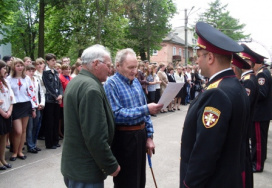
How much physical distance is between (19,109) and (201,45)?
14.6 ft

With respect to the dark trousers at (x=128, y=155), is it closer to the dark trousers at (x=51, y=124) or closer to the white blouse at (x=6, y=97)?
the white blouse at (x=6, y=97)

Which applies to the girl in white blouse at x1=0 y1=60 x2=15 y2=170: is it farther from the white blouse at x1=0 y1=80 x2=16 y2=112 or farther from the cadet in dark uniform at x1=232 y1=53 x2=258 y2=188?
the cadet in dark uniform at x1=232 y1=53 x2=258 y2=188

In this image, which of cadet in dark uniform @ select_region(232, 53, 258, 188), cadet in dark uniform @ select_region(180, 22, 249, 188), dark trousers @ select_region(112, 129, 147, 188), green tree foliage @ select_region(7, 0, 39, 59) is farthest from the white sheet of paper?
green tree foliage @ select_region(7, 0, 39, 59)

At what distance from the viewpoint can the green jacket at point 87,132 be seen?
6.77 ft

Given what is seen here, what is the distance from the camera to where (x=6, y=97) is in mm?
4859

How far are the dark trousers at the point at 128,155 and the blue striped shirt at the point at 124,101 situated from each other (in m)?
0.15

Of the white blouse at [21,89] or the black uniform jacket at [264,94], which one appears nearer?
the black uniform jacket at [264,94]

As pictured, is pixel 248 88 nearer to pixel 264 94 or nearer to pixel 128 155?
pixel 264 94

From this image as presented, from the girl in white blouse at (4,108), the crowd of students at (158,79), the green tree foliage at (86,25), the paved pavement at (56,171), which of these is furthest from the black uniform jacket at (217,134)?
the green tree foliage at (86,25)

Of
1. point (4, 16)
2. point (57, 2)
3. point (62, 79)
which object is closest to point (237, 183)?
point (62, 79)

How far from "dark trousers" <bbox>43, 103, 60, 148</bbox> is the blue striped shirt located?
3.64m

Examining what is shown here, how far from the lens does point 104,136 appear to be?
2100 millimetres

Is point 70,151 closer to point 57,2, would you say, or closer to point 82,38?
point 82,38

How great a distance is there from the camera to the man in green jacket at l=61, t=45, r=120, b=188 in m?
2.06
